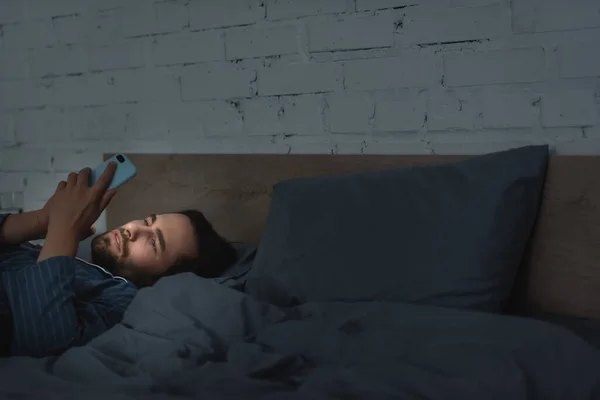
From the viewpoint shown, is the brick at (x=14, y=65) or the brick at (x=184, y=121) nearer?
the brick at (x=184, y=121)

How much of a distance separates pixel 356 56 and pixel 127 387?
1060 millimetres

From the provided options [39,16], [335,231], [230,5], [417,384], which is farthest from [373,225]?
[39,16]

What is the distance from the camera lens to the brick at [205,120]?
6.08 feet

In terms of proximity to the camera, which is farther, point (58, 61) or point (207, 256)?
point (58, 61)

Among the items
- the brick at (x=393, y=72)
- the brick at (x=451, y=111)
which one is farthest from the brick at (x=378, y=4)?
the brick at (x=451, y=111)

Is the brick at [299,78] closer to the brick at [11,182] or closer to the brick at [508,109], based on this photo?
the brick at [508,109]

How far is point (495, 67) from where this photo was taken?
150 centimetres

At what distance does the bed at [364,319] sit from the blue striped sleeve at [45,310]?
0.08 metres

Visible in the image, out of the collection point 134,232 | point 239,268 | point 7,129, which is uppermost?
point 7,129

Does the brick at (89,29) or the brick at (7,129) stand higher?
the brick at (89,29)

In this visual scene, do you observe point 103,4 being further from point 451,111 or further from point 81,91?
point 451,111

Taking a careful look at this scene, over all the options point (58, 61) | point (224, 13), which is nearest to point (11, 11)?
point (58, 61)

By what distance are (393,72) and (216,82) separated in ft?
1.76

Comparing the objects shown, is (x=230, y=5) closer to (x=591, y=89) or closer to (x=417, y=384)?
(x=591, y=89)
